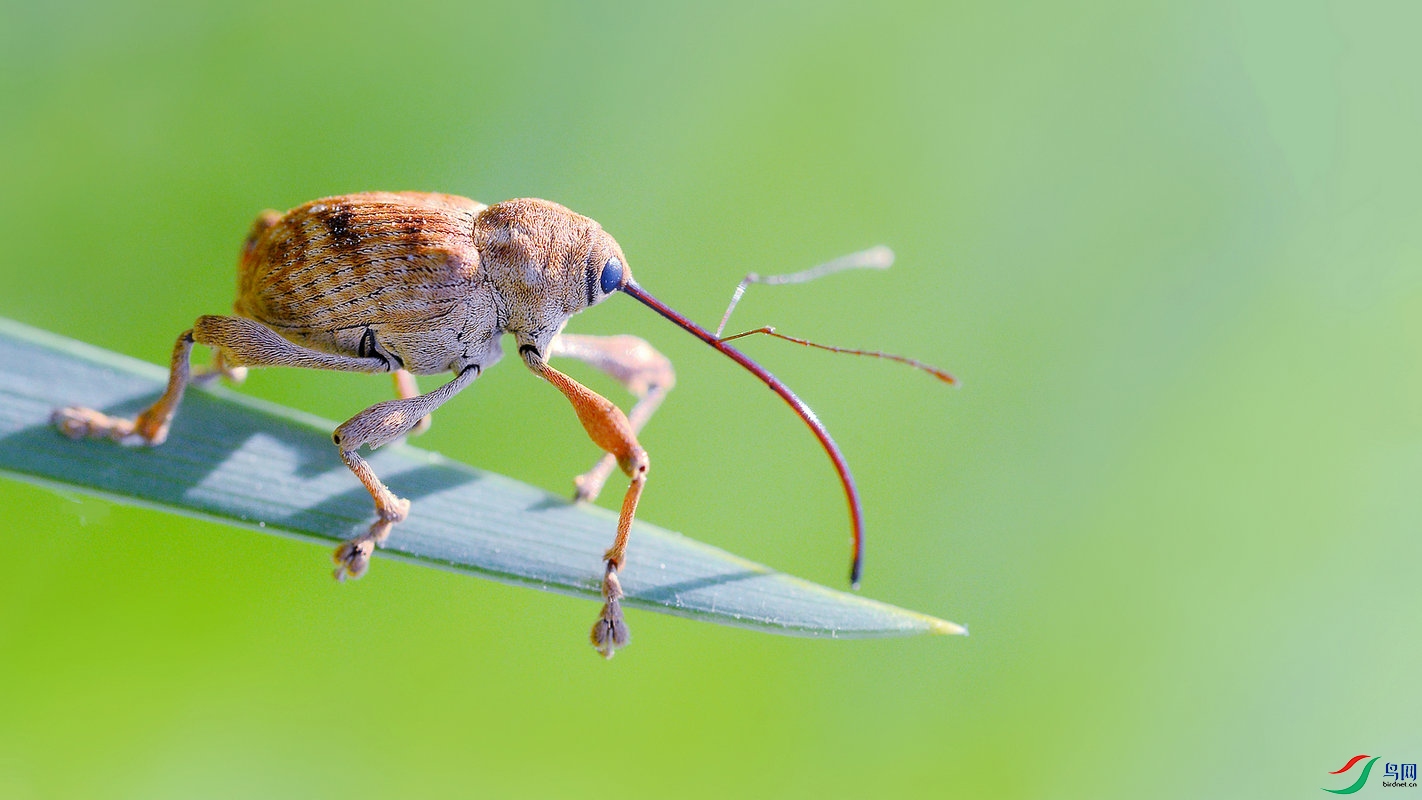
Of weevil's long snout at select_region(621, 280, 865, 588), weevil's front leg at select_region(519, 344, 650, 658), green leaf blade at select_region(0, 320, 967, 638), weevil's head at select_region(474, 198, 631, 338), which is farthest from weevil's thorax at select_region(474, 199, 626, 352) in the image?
green leaf blade at select_region(0, 320, 967, 638)

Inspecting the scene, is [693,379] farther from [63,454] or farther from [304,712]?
[63,454]

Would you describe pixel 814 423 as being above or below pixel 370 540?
above

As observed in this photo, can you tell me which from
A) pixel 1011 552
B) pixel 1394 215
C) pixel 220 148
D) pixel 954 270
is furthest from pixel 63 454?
pixel 1394 215

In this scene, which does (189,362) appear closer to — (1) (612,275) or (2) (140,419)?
(2) (140,419)

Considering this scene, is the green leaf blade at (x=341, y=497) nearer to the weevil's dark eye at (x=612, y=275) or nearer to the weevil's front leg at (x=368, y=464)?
the weevil's front leg at (x=368, y=464)

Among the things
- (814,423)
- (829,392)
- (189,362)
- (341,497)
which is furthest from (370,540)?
(829,392)

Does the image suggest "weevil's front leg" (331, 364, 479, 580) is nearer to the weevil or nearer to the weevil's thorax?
the weevil

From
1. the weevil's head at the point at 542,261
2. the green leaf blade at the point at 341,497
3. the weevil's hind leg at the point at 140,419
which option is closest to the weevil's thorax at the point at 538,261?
the weevil's head at the point at 542,261
